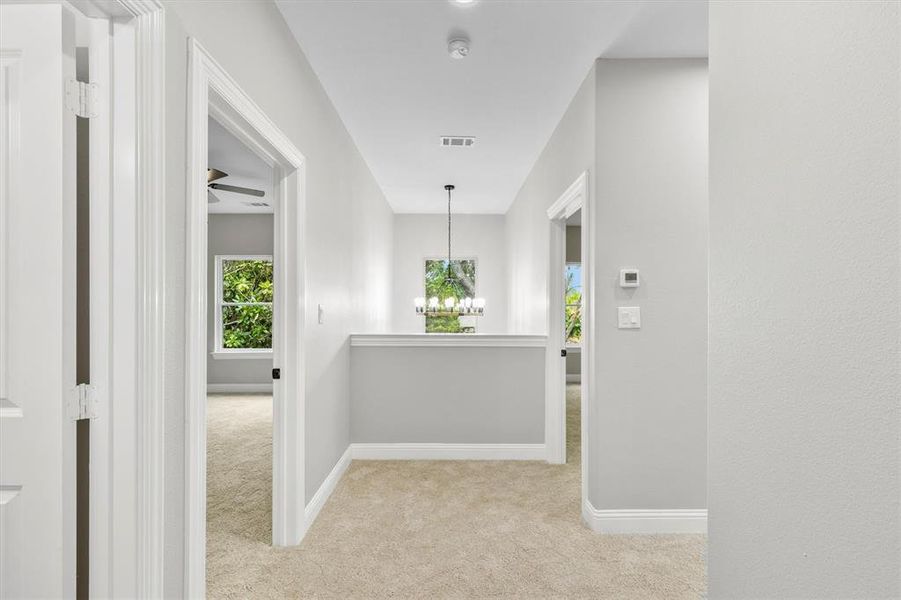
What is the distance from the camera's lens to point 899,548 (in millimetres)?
736

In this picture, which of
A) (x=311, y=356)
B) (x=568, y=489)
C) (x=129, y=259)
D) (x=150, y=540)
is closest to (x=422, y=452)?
(x=568, y=489)

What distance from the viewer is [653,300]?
2.64m

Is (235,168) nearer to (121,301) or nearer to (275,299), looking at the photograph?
(275,299)

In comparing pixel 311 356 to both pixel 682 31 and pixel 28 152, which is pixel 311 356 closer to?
pixel 28 152

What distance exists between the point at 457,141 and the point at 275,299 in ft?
7.67

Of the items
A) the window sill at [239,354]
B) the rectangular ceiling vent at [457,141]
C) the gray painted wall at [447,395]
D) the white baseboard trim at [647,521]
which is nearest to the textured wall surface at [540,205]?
the gray painted wall at [447,395]

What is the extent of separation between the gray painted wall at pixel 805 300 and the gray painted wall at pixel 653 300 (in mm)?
1391

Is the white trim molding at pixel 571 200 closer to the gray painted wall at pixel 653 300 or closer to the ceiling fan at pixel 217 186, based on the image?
the gray painted wall at pixel 653 300

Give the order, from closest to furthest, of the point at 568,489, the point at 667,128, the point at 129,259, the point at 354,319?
the point at 129,259 < the point at 667,128 < the point at 568,489 < the point at 354,319

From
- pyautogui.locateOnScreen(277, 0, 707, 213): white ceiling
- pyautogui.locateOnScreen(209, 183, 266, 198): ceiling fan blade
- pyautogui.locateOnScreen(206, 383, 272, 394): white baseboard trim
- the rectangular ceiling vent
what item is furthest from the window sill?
the rectangular ceiling vent

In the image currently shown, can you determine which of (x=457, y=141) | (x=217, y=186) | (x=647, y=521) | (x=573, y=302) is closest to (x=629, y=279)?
(x=647, y=521)

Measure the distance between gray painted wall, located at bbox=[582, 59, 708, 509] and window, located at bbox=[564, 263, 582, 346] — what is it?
5.33 m

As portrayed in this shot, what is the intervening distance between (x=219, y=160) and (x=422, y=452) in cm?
357

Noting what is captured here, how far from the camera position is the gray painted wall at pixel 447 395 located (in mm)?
3857
